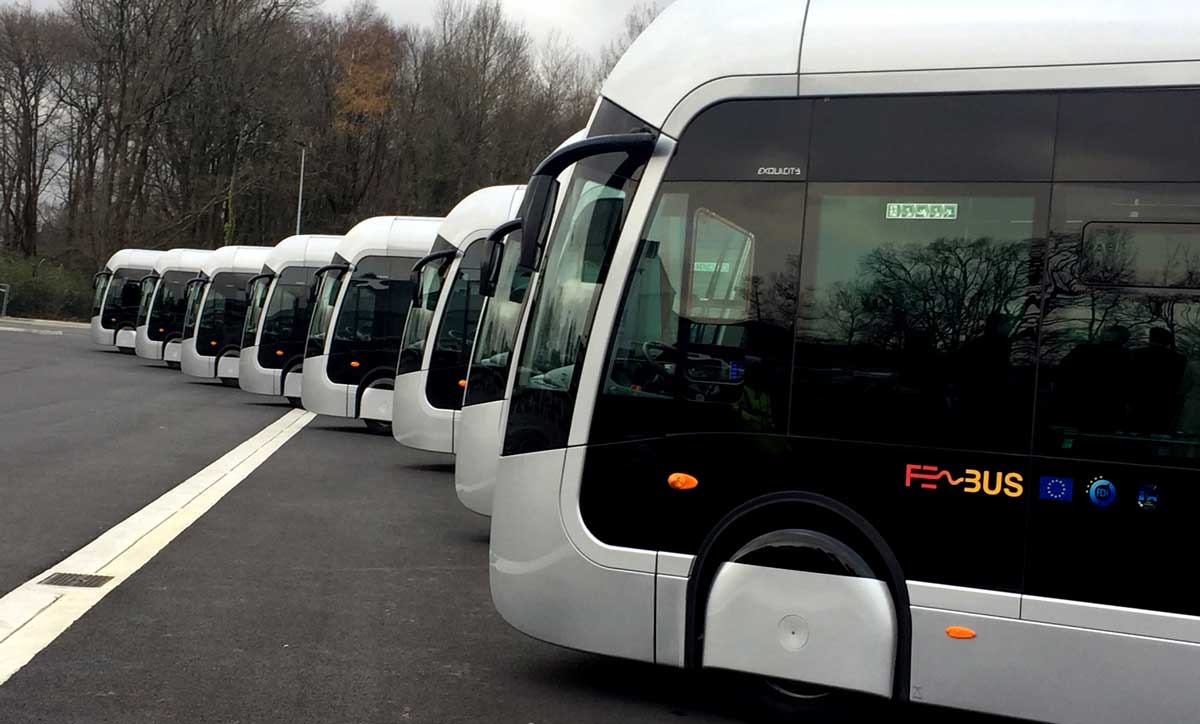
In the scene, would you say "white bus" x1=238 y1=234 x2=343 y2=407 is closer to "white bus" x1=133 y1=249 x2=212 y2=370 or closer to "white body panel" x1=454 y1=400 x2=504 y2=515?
"white bus" x1=133 y1=249 x2=212 y2=370

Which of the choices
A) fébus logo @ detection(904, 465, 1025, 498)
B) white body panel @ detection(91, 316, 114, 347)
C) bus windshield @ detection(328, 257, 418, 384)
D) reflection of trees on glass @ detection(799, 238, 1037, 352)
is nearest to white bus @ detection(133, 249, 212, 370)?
white body panel @ detection(91, 316, 114, 347)

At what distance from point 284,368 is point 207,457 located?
9291 mm

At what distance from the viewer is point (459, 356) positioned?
1491cm

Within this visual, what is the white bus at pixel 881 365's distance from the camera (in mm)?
5074

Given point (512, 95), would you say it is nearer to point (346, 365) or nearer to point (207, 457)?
point (346, 365)

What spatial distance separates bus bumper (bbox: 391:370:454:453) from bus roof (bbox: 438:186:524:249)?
5.87 ft

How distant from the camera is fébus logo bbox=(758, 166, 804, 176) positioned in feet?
18.6

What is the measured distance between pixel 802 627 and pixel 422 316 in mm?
11281

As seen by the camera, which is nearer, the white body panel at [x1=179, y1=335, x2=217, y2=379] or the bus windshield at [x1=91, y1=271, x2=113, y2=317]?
the white body panel at [x1=179, y1=335, x2=217, y2=379]

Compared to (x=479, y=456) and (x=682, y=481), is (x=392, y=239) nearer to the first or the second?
(x=479, y=456)

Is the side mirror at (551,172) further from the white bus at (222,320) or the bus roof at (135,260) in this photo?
the bus roof at (135,260)

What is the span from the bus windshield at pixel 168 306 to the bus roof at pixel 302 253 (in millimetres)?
11097

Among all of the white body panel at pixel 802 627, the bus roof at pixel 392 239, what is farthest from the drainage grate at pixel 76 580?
the bus roof at pixel 392 239

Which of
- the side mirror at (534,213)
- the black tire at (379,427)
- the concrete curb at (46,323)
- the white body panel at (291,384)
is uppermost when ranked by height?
the side mirror at (534,213)
